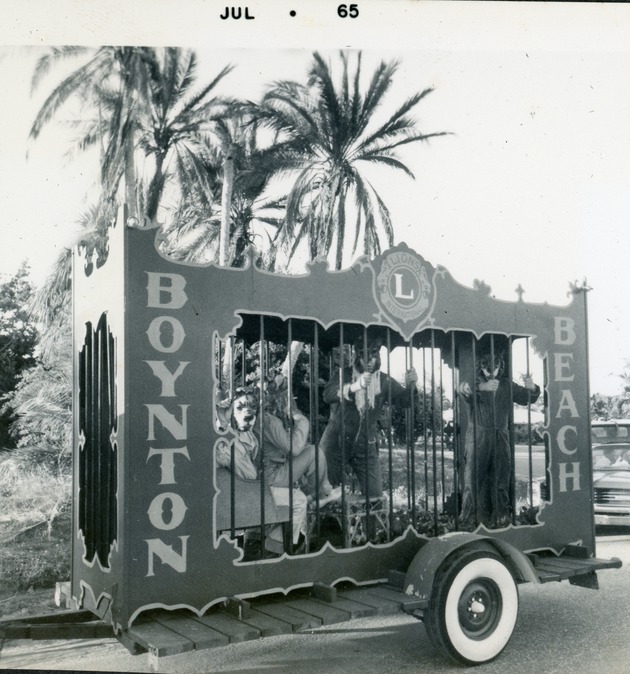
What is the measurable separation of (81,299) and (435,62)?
8.80 feet

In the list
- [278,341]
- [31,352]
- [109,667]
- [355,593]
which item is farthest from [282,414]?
[31,352]

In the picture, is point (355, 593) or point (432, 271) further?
point (432, 271)

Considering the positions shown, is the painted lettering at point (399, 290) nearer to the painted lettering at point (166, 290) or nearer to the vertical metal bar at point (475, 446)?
the vertical metal bar at point (475, 446)

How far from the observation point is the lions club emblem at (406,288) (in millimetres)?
4461

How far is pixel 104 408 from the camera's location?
13.2 feet

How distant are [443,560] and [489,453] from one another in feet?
4.40

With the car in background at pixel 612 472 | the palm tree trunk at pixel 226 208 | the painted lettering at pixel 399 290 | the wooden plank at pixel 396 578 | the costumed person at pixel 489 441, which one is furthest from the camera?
the palm tree trunk at pixel 226 208

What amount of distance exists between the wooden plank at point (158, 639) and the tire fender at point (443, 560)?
1387 millimetres

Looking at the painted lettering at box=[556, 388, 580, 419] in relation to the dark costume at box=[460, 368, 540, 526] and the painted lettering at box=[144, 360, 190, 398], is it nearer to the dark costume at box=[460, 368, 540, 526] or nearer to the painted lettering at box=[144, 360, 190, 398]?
the dark costume at box=[460, 368, 540, 526]

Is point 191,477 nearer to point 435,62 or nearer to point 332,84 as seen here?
point 435,62

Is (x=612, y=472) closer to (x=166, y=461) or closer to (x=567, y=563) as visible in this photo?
(x=567, y=563)

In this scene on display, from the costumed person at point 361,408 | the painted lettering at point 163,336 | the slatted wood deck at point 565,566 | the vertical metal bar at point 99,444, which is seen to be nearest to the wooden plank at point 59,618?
the vertical metal bar at point 99,444

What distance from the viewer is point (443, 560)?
4.11 m

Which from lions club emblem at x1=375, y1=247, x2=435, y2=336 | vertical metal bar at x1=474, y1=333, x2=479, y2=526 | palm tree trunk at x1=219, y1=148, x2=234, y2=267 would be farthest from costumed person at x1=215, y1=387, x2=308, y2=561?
palm tree trunk at x1=219, y1=148, x2=234, y2=267
